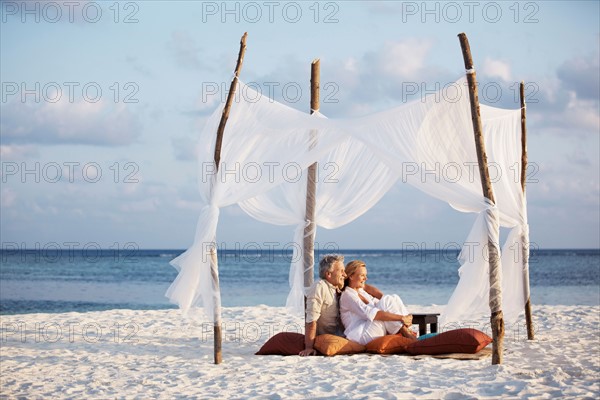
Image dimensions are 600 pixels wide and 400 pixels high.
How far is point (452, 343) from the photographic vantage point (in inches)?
271

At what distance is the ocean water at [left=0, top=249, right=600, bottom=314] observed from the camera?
18.9 m

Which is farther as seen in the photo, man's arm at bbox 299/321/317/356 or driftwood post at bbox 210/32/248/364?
man's arm at bbox 299/321/317/356

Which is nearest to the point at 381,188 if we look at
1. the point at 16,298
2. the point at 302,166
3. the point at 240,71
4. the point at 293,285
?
the point at 302,166

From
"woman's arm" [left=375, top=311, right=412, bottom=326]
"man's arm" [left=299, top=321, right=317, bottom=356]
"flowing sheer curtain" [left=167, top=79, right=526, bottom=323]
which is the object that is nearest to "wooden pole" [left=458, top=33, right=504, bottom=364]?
"flowing sheer curtain" [left=167, top=79, right=526, bottom=323]

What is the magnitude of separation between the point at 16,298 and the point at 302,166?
1637 cm

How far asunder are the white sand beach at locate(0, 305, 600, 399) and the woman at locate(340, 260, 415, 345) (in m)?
0.31

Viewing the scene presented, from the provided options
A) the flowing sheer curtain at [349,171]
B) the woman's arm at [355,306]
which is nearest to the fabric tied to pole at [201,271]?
the flowing sheer curtain at [349,171]

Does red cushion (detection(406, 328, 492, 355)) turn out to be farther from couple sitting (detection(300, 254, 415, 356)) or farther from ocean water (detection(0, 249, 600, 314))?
ocean water (detection(0, 249, 600, 314))

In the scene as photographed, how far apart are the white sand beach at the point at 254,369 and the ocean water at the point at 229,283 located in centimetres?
874

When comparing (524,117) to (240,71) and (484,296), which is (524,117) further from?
(240,71)

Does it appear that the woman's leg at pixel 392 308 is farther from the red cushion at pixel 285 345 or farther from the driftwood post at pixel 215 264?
the driftwood post at pixel 215 264

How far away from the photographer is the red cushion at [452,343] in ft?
22.5

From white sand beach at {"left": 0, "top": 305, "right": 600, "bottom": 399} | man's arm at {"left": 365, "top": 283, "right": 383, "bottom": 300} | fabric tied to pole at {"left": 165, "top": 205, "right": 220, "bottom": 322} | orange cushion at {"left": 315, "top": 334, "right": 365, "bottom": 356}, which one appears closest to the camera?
white sand beach at {"left": 0, "top": 305, "right": 600, "bottom": 399}

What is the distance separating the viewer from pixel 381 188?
7152 mm
